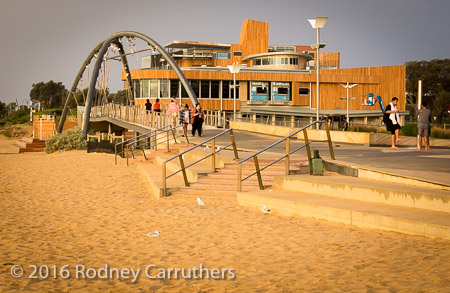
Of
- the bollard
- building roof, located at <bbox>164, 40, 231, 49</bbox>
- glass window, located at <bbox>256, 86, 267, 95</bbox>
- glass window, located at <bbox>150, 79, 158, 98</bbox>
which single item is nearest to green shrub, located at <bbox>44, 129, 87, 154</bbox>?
glass window, located at <bbox>150, 79, 158, 98</bbox>

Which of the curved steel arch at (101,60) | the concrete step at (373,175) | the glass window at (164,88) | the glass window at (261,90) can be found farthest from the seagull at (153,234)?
the glass window at (261,90)

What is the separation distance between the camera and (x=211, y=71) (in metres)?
58.4

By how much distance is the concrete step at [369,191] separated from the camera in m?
9.54

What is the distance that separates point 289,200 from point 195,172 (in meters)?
4.94

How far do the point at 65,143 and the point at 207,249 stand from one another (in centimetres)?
3540

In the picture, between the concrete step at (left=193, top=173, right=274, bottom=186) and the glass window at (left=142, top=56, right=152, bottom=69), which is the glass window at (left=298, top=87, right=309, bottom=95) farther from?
the concrete step at (left=193, top=173, right=274, bottom=186)

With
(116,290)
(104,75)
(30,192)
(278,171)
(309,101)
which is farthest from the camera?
(309,101)

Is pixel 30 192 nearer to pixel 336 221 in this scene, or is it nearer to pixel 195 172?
pixel 195 172

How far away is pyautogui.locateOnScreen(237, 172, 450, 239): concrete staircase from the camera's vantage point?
8.91 meters

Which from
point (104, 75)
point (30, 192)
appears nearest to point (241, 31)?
point (104, 75)

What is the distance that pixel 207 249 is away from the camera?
9312 mm

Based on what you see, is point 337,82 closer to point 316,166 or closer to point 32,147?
point 32,147

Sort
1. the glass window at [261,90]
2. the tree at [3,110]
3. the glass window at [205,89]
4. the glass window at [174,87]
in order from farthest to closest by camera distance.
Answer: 1. the tree at [3,110]
2. the glass window at [261,90]
3. the glass window at [205,89]
4. the glass window at [174,87]

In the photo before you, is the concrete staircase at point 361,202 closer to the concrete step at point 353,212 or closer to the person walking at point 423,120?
the concrete step at point 353,212
